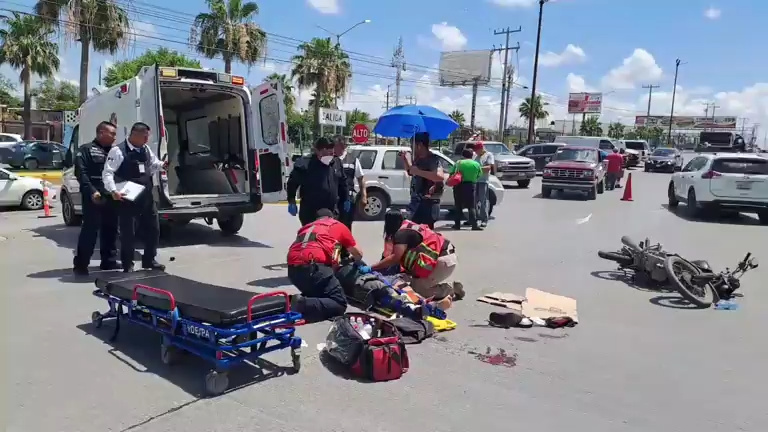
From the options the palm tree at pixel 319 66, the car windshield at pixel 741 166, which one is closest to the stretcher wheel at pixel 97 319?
the car windshield at pixel 741 166

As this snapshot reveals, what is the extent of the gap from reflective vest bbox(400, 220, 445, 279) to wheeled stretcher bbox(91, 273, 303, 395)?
77.6 inches

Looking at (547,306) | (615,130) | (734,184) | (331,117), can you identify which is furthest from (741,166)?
(615,130)

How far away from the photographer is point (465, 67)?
204 ft

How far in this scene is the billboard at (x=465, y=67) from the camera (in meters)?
60.8

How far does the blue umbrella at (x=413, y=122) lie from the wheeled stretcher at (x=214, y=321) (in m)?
6.45

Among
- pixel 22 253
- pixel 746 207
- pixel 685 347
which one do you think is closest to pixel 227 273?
pixel 22 253

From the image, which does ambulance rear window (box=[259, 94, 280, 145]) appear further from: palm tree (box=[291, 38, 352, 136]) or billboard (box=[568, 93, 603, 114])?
billboard (box=[568, 93, 603, 114])

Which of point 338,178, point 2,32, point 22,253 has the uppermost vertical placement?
point 2,32

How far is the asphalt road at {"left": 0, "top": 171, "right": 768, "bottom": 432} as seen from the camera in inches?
151

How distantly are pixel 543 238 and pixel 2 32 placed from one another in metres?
39.3

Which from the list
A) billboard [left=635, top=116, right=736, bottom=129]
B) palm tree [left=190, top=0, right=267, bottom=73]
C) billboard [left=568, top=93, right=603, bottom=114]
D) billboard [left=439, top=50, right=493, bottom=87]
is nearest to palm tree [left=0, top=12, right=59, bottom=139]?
palm tree [left=190, top=0, right=267, bottom=73]

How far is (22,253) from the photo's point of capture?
346 inches

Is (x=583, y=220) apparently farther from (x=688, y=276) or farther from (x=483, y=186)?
(x=688, y=276)

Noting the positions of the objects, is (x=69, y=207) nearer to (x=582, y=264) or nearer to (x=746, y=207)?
(x=582, y=264)
